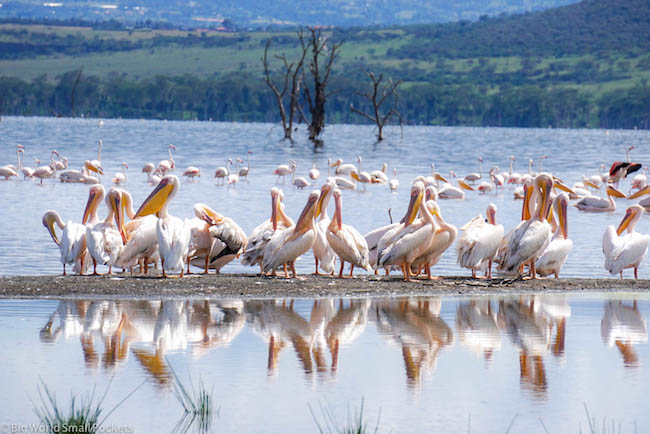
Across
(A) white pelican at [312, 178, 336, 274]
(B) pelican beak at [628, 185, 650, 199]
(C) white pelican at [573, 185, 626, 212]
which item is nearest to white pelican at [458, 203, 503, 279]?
(A) white pelican at [312, 178, 336, 274]

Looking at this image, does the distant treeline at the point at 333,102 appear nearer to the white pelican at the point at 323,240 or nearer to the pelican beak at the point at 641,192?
the pelican beak at the point at 641,192

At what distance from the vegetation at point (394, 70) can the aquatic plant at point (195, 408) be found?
328 feet

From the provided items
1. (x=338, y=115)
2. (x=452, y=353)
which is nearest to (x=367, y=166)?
(x=452, y=353)

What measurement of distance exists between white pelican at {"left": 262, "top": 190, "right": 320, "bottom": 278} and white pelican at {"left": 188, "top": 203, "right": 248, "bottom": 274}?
0.76 metres

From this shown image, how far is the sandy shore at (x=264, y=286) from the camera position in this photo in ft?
33.9

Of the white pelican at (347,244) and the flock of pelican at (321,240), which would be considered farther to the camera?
the white pelican at (347,244)

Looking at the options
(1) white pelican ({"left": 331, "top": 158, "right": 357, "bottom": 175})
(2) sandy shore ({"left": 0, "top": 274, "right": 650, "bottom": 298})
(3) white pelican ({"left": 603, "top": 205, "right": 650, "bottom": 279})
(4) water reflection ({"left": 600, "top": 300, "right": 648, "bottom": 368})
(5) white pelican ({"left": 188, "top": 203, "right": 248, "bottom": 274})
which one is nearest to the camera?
(4) water reflection ({"left": 600, "top": 300, "right": 648, "bottom": 368})

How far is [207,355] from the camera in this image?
764 cm

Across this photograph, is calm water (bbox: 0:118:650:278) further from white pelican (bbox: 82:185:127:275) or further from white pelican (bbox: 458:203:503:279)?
white pelican (bbox: 458:203:503:279)

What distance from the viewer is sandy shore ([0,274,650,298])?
10.3m

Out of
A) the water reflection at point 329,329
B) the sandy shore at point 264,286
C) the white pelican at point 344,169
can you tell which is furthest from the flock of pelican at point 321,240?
the white pelican at point 344,169

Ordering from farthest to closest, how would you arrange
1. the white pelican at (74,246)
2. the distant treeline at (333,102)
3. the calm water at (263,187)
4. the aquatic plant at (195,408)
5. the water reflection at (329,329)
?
the distant treeline at (333,102) < the calm water at (263,187) < the white pelican at (74,246) < the water reflection at (329,329) < the aquatic plant at (195,408)

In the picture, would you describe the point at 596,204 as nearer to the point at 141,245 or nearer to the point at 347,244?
the point at 347,244

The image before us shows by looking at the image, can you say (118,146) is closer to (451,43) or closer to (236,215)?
(236,215)
